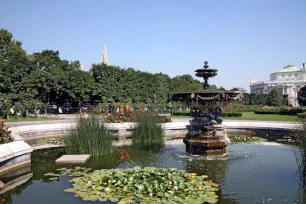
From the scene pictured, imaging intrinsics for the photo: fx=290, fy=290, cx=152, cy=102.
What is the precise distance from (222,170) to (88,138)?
4.28 meters

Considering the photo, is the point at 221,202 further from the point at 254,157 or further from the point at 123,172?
the point at 254,157

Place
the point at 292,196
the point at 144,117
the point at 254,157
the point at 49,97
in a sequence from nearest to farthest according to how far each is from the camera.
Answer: the point at 292,196
the point at 254,157
the point at 144,117
the point at 49,97

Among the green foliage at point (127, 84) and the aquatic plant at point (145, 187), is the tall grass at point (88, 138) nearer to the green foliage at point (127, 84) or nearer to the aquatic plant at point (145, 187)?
the aquatic plant at point (145, 187)

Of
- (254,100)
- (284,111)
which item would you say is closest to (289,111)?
(284,111)

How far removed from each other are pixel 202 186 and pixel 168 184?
0.76 metres

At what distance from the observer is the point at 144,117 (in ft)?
38.1

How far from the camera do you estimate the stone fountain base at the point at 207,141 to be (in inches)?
377

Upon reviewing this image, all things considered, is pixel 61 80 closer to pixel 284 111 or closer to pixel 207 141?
pixel 284 111

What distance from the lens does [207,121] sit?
33.4 ft

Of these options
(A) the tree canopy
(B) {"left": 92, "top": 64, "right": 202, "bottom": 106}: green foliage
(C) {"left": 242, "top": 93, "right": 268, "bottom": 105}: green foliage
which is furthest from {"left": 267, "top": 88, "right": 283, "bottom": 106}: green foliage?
(B) {"left": 92, "top": 64, "right": 202, "bottom": 106}: green foliage

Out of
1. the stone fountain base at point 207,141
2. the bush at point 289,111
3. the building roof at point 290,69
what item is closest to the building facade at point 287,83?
the building roof at point 290,69

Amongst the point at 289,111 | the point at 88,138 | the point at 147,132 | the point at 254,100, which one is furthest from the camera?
the point at 254,100

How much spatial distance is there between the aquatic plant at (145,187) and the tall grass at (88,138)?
2.39 m

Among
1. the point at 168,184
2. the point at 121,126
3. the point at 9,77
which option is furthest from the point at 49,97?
the point at 168,184
